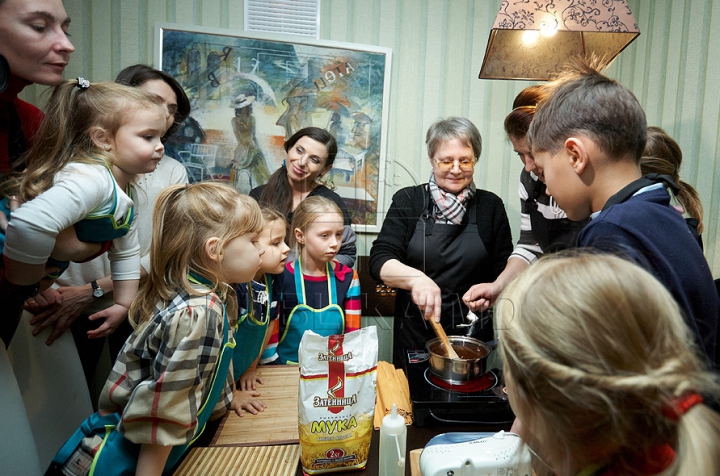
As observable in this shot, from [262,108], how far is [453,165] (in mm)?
482

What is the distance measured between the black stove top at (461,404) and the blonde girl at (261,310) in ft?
1.14

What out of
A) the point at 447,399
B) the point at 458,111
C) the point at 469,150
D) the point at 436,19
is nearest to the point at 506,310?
the point at 447,399

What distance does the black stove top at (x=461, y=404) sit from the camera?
77 centimetres

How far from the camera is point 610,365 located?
1.26 ft

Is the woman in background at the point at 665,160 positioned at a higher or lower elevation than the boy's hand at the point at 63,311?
higher

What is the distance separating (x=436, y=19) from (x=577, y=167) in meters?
0.59

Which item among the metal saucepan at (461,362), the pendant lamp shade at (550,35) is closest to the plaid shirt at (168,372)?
the metal saucepan at (461,362)

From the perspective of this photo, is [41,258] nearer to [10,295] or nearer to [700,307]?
[10,295]

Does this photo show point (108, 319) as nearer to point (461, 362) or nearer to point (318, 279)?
point (318, 279)

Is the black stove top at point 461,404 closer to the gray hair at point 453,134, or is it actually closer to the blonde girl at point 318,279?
the blonde girl at point 318,279

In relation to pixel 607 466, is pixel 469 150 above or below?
above

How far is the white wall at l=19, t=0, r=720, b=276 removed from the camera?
3.26ft

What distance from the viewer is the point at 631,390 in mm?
370

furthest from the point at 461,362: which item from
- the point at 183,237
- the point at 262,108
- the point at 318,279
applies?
the point at 262,108
